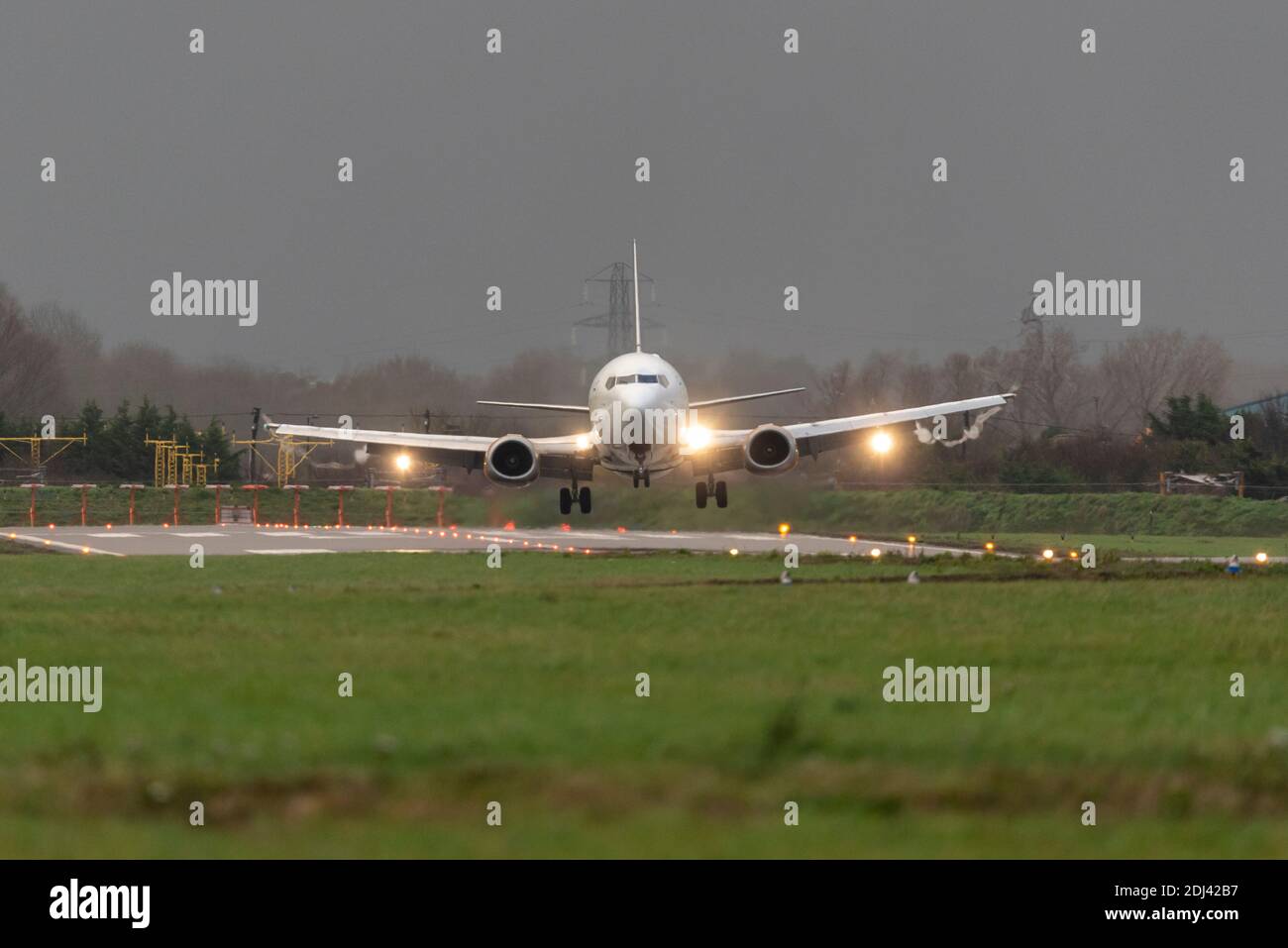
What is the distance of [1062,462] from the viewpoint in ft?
325

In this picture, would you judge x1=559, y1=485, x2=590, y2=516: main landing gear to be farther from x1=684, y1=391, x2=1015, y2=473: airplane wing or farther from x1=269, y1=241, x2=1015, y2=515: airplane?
x1=684, y1=391, x2=1015, y2=473: airplane wing

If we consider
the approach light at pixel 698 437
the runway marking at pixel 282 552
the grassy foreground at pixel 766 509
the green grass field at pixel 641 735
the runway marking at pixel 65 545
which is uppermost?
the approach light at pixel 698 437

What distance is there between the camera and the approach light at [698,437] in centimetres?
5581

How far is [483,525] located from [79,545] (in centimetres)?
1365

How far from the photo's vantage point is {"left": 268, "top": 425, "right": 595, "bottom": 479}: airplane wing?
57.0 meters

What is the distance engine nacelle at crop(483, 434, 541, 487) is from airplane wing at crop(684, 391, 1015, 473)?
5323 millimetres

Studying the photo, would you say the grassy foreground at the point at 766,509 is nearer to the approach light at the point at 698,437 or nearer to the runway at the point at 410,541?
the runway at the point at 410,541

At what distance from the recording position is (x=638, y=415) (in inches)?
2046

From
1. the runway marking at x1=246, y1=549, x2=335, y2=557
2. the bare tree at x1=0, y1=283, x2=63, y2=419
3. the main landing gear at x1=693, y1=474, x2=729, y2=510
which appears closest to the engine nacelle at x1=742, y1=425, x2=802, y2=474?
the main landing gear at x1=693, y1=474, x2=729, y2=510

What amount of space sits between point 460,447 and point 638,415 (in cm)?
1025

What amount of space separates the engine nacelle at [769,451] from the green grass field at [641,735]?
101 ft

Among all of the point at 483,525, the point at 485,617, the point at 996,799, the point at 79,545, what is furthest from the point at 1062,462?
the point at 996,799
